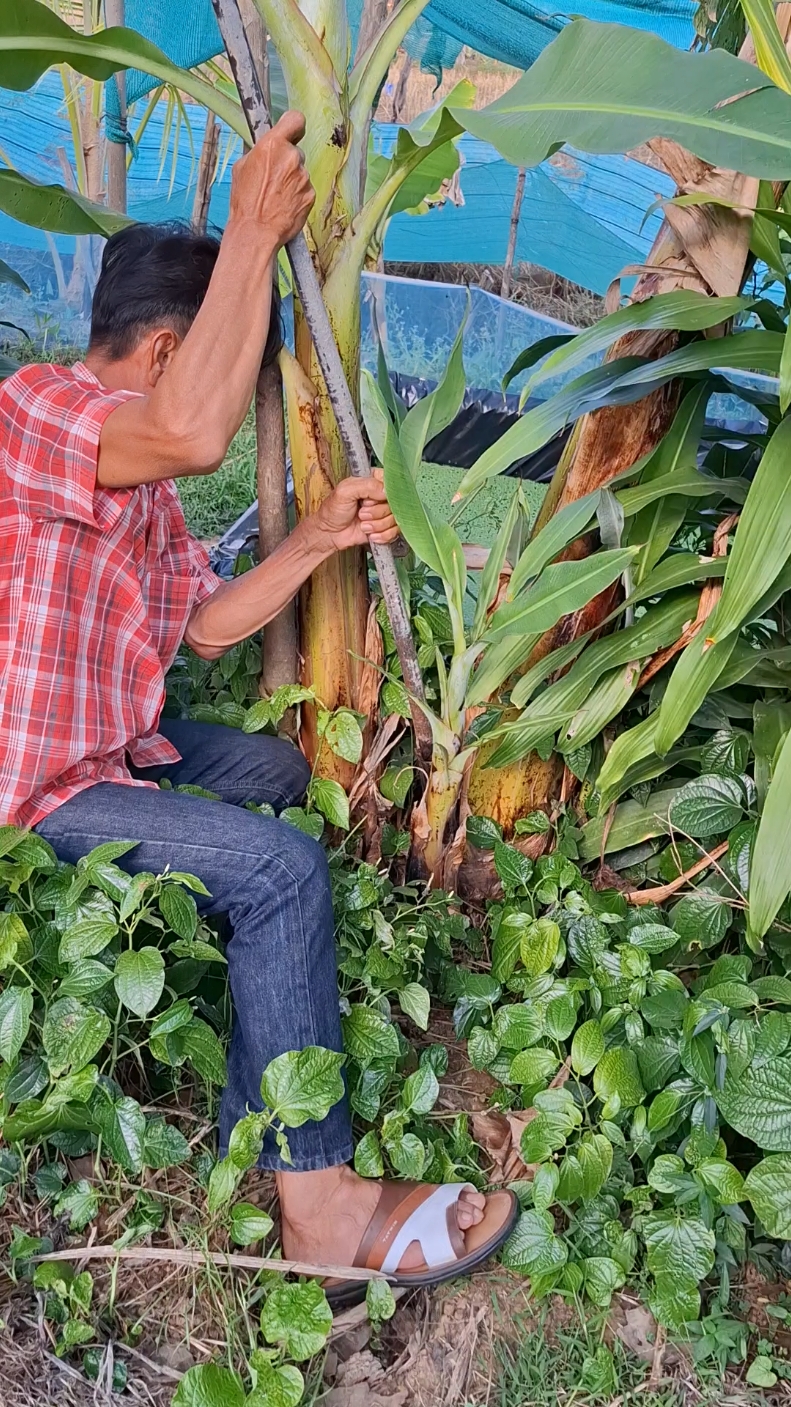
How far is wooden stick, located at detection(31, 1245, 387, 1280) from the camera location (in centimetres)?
88

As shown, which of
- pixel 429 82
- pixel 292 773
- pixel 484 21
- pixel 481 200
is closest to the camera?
pixel 292 773

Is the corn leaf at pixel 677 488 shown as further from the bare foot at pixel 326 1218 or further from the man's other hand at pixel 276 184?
the bare foot at pixel 326 1218

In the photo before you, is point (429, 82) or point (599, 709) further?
point (429, 82)

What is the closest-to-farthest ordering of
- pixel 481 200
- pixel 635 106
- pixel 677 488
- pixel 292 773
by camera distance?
pixel 635 106 < pixel 677 488 < pixel 292 773 < pixel 481 200

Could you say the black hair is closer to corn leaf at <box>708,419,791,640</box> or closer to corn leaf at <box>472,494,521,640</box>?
corn leaf at <box>472,494,521,640</box>


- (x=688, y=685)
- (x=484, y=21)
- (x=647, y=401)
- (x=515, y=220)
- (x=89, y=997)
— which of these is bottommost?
(x=89, y=997)

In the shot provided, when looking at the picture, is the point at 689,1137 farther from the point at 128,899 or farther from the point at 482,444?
the point at 482,444

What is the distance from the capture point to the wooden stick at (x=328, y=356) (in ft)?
2.45

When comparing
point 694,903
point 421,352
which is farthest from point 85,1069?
point 421,352

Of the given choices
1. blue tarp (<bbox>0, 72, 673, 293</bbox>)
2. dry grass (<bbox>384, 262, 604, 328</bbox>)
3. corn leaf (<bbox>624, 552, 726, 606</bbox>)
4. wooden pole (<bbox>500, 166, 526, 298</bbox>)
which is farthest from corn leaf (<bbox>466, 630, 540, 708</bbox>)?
dry grass (<bbox>384, 262, 604, 328</bbox>)

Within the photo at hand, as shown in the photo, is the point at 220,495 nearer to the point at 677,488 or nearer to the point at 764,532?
the point at 677,488

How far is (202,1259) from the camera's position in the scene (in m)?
0.88

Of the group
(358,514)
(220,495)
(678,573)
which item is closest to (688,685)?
(678,573)

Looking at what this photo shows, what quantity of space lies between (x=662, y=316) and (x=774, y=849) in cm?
48
